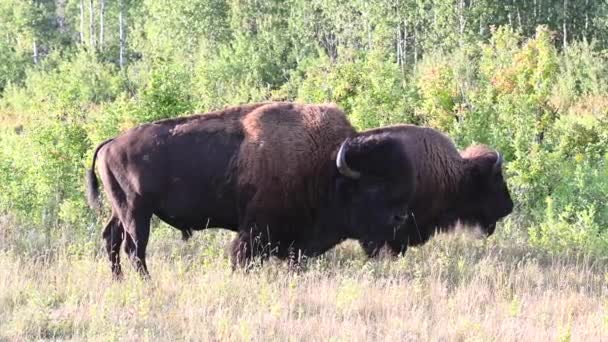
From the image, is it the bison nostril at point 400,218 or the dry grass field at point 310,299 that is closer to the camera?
the dry grass field at point 310,299

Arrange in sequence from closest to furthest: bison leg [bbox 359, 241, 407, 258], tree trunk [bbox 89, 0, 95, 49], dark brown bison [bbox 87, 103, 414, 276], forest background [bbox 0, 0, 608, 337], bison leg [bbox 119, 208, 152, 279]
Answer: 1. bison leg [bbox 119, 208, 152, 279]
2. dark brown bison [bbox 87, 103, 414, 276]
3. bison leg [bbox 359, 241, 407, 258]
4. forest background [bbox 0, 0, 608, 337]
5. tree trunk [bbox 89, 0, 95, 49]

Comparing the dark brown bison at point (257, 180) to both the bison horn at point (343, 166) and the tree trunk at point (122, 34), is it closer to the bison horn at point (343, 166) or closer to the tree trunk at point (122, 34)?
the bison horn at point (343, 166)

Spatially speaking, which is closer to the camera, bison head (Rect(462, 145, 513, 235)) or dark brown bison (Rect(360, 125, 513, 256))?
dark brown bison (Rect(360, 125, 513, 256))

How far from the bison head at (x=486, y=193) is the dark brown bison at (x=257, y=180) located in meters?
1.05

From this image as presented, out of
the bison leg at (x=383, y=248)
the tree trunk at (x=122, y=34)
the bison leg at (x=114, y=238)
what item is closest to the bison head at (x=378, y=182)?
the bison leg at (x=383, y=248)

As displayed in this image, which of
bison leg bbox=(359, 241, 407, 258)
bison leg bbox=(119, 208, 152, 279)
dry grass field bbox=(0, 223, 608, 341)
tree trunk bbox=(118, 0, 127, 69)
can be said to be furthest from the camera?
tree trunk bbox=(118, 0, 127, 69)

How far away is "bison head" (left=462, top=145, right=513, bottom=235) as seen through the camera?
327 inches

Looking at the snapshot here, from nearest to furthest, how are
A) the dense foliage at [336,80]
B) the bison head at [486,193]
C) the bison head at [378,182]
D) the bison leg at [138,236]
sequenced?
the bison leg at [138,236]
the bison head at [378,182]
the bison head at [486,193]
the dense foliage at [336,80]

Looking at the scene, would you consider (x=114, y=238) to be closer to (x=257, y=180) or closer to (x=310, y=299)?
(x=257, y=180)

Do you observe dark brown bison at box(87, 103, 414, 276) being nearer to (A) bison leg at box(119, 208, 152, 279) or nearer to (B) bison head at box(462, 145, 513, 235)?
(A) bison leg at box(119, 208, 152, 279)

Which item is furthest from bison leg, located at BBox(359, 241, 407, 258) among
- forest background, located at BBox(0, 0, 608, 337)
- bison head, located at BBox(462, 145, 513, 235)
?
forest background, located at BBox(0, 0, 608, 337)

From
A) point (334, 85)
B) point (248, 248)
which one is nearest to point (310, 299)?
point (248, 248)

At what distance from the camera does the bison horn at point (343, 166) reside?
7434 millimetres

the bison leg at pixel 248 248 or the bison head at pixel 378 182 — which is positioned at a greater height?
the bison head at pixel 378 182
